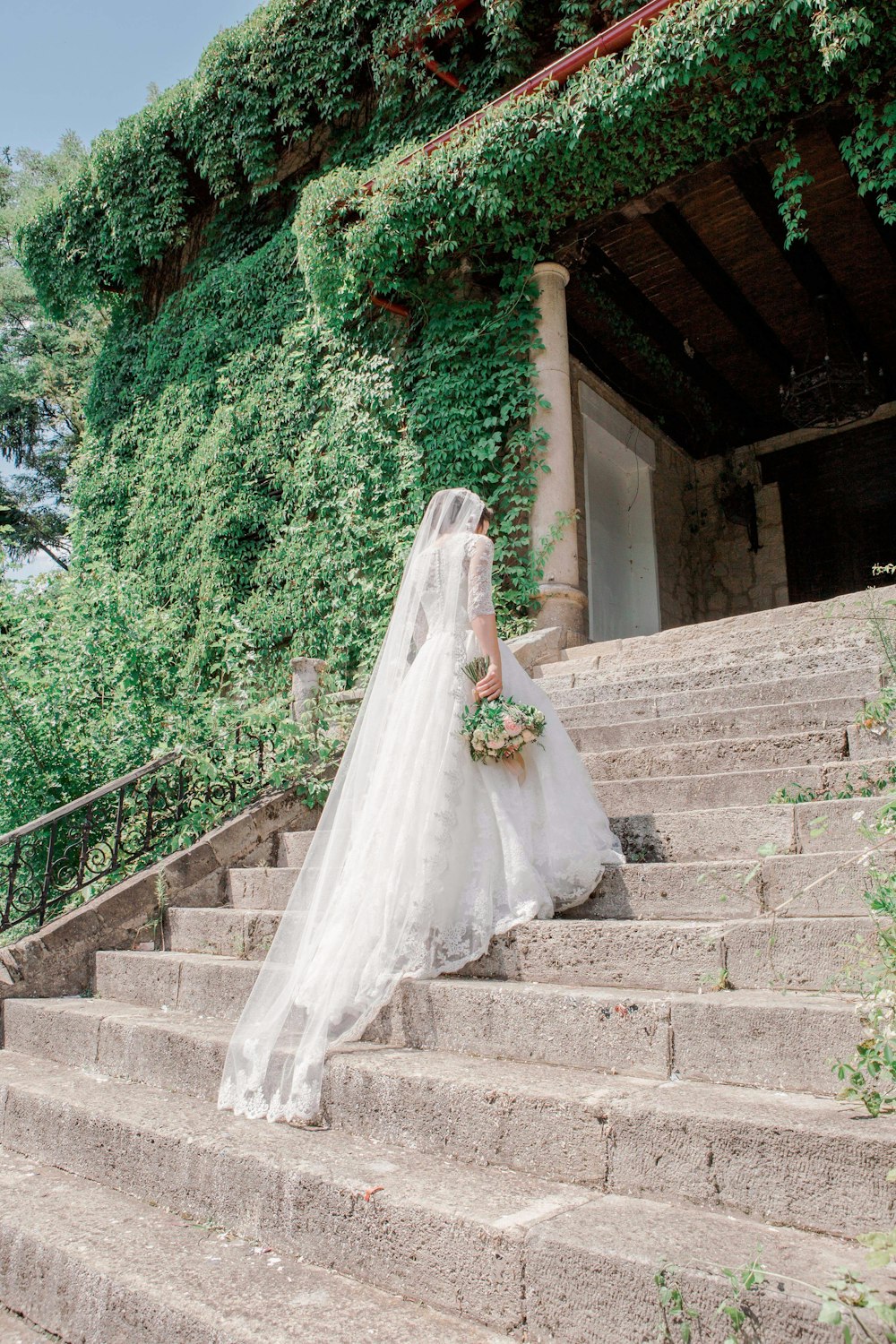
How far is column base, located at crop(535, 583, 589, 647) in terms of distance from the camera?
760cm

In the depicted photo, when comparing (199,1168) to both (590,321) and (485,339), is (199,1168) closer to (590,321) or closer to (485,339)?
(485,339)

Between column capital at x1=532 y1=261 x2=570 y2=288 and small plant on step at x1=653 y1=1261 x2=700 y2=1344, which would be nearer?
small plant on step at x1=653 y1=1261 x2=700 y2=1344

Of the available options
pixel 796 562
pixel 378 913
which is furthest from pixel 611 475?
pixel 378 913

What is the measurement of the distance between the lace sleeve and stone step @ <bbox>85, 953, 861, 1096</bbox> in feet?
4.77

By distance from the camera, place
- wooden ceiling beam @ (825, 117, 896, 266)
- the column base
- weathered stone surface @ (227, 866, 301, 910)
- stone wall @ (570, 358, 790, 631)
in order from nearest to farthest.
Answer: weathered stone surface @ (227, 866, 301, 910), wooden ceiling beam @ (825, 117, 896, 266), the column base, stone wall @ (570, 358, 790, 631)

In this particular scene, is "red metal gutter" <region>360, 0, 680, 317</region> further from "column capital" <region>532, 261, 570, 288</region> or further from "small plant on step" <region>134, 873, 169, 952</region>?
"small plant on step" <region>134, 873, 169, 952</region>

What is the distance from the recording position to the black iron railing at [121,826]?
505 cm

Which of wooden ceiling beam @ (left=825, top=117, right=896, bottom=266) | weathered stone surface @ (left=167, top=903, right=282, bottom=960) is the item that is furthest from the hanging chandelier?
weathered stone surface @ (left=167, top=903, right=282, bottom=960)

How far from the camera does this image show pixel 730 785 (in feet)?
12.7

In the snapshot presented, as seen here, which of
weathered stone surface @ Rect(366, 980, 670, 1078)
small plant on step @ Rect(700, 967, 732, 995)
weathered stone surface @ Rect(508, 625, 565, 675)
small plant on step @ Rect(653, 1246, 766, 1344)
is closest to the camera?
small plant on step @ Rect(653, 1246, 766, 1344)

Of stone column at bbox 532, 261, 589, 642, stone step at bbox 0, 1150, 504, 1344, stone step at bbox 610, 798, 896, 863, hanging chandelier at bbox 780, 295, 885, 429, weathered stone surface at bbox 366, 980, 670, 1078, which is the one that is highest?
hanging chandelier at bbox 780, 295, 885, 429

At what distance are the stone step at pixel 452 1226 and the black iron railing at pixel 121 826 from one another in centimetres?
214

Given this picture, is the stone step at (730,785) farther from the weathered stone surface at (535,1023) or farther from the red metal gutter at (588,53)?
the red metal gutter at (588,53)

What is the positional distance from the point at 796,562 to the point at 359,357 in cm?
573
